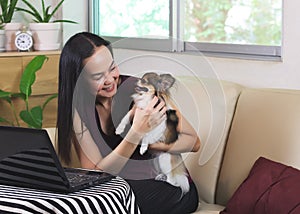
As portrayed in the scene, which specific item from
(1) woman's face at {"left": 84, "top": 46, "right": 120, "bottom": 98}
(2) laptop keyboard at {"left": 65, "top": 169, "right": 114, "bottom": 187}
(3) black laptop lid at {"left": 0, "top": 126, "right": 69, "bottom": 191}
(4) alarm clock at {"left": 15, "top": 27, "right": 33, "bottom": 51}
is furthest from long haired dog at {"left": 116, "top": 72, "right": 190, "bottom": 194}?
(4) alarm clock at {"left": 15, "top": 27, "right": 33, "bottom": 51}

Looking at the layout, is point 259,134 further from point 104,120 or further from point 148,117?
point 104,120

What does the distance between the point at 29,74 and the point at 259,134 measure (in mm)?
1617

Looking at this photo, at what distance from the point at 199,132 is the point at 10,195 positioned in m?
1.24

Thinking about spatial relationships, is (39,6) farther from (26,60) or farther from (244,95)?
(244,95)

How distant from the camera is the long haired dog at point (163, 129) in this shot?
2287 millimetres

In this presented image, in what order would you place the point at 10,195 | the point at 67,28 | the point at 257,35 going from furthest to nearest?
the point at 67,28 → the point at 257,35 → the point at 10,195

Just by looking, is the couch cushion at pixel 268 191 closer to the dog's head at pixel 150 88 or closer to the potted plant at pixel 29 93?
the dog's head at pixel 150 88

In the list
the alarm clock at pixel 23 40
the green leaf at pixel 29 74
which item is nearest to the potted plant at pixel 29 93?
the green leaf at pixel 29 74

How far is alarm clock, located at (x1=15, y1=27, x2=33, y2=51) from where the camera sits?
150 inches

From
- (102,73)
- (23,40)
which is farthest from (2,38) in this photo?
(102,73)

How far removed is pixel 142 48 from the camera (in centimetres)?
367

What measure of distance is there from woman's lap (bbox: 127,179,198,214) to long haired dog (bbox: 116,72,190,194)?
30mm

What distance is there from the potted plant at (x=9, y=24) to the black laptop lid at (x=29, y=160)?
226 centimetres

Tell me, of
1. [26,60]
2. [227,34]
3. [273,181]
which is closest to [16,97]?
[26,60]
